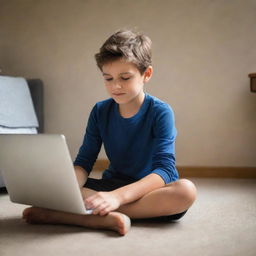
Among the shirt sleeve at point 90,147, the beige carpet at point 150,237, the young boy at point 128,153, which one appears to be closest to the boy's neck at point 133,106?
the young boy at point 128,153

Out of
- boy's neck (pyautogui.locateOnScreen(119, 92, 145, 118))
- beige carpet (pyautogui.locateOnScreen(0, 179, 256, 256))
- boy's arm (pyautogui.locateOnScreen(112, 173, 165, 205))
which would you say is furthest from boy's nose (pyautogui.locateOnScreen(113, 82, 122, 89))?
beige carpet (pyautogui.locateOnScreen(0, 179, 256, 256))

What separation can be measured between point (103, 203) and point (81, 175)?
0.26 m

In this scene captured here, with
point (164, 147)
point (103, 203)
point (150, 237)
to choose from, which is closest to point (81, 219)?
point (103, 203)

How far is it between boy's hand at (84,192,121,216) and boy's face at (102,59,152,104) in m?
0.32

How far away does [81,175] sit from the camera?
1432 mm

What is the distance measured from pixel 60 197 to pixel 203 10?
151cm

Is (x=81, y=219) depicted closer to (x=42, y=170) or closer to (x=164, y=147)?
(x=42, y=170)

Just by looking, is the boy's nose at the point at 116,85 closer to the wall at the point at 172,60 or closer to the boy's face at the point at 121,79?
the boy's face at the point at 121,79

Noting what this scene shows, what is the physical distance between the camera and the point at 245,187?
6.61 feet

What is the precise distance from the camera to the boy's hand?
1.19 metres

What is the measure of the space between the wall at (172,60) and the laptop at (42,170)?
1.29 metres

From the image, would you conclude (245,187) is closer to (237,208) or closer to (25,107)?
(237,208)

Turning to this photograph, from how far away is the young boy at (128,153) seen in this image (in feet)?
4.09

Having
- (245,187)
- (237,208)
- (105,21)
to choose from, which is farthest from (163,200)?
(105,21)
